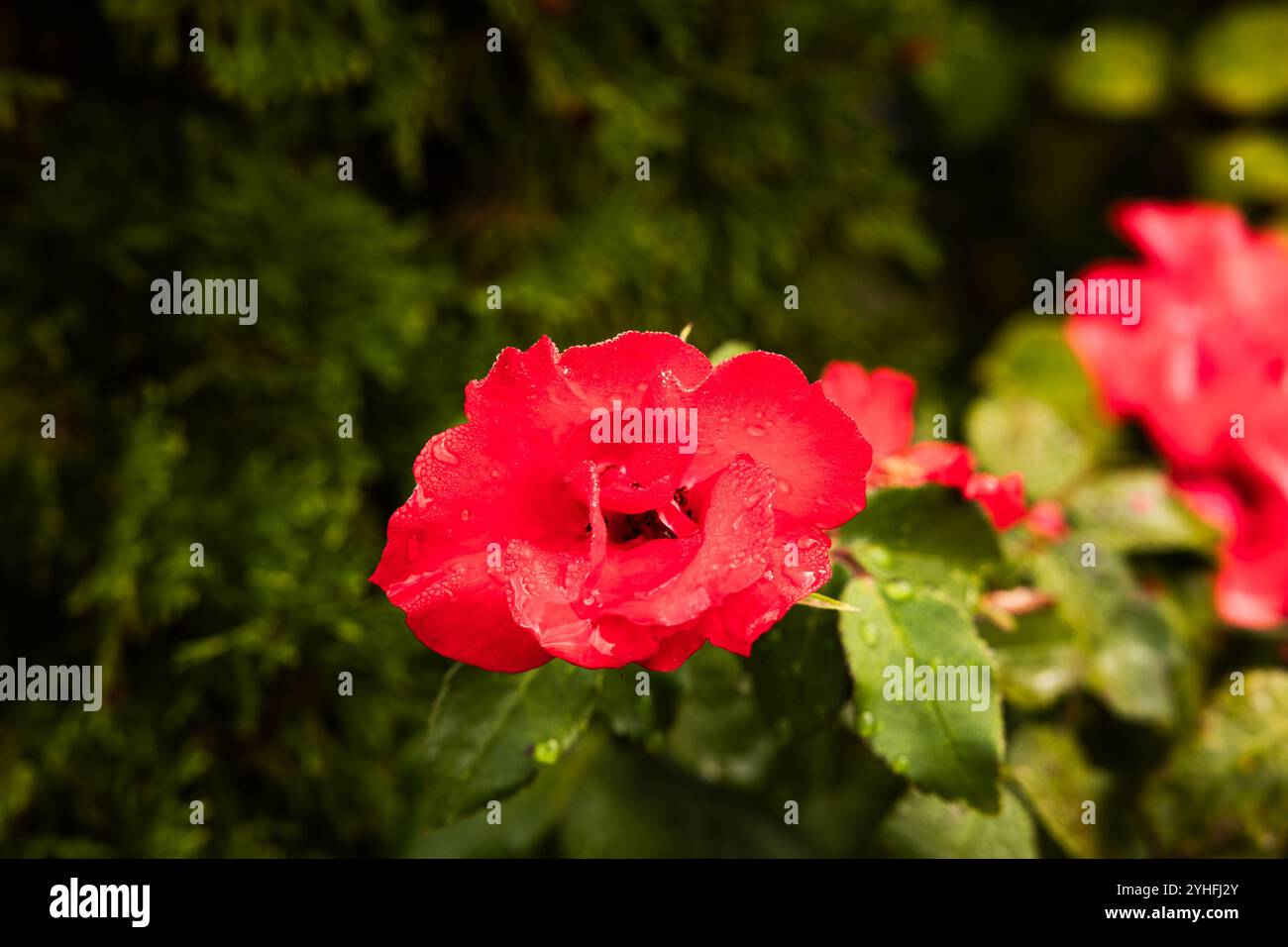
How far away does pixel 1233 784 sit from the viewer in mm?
786

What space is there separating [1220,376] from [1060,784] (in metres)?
0.42

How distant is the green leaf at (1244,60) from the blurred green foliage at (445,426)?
0.53 metres

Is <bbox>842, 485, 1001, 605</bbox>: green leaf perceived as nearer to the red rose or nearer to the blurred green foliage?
the blurred green foliage

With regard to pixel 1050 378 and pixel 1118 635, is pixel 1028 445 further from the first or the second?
pixel 1050 378

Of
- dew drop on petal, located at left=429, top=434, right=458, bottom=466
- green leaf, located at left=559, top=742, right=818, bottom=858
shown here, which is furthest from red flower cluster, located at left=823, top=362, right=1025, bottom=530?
green leaf, located at left=559, top=742, right=818, bottom=858

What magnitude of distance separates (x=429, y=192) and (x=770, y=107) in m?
0.46

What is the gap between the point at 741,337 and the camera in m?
1.39

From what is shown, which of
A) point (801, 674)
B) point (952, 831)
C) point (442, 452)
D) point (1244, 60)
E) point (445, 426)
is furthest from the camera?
point (1244, 60)

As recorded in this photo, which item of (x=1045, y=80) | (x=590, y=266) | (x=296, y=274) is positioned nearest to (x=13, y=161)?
(x=296, y=274)

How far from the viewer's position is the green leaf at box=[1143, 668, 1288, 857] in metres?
0.77

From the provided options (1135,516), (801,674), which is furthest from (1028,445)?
(801,674)

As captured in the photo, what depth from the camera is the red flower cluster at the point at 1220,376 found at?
0.90 meters

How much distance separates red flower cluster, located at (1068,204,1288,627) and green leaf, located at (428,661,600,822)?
640 mm

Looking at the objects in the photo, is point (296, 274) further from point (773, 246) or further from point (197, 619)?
point (773, 246)
